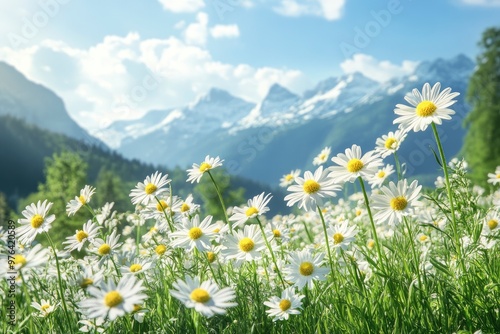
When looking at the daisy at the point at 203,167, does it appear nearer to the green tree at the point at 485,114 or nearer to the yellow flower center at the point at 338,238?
the yellow flower center at the point at 338,238

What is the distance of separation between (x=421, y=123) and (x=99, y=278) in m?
2.17

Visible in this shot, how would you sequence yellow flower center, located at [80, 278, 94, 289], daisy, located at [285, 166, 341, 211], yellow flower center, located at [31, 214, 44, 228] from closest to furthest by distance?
1. yellow flower center, located at [80, 278, 94, 289]
2. daisy, located at [285, 166, 341, 211]
3. yellow flower center, located at [31, 214, 44, 228]

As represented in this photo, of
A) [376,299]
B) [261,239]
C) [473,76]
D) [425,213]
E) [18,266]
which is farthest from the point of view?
[473,76]

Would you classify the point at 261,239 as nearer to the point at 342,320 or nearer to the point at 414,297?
the point at 342,320

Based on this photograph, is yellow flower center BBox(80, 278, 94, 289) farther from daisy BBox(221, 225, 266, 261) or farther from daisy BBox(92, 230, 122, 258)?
daisy BBox(221, 225, 266, 261)

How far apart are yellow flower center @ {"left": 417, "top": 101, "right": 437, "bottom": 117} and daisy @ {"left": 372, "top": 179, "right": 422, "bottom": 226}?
1.53 ft

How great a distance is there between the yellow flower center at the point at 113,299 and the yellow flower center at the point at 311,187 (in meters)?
1.51

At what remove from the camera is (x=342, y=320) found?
9.47ft

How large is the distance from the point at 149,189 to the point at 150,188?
1cm

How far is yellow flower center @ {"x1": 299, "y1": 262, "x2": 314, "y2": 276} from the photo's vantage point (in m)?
3.21

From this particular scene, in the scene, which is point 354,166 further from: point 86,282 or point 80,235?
point 80,235

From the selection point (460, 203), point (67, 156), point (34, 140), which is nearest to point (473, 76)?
point (67, 156)

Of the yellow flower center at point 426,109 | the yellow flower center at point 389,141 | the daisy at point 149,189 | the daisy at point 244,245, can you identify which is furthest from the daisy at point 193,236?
the yellow flower center at point 389,141

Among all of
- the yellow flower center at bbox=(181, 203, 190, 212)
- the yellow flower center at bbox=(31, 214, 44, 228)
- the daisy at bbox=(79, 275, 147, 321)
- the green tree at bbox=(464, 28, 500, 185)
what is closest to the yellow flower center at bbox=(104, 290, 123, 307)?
the daisy at bbox=(79, 275, 147, 321)
